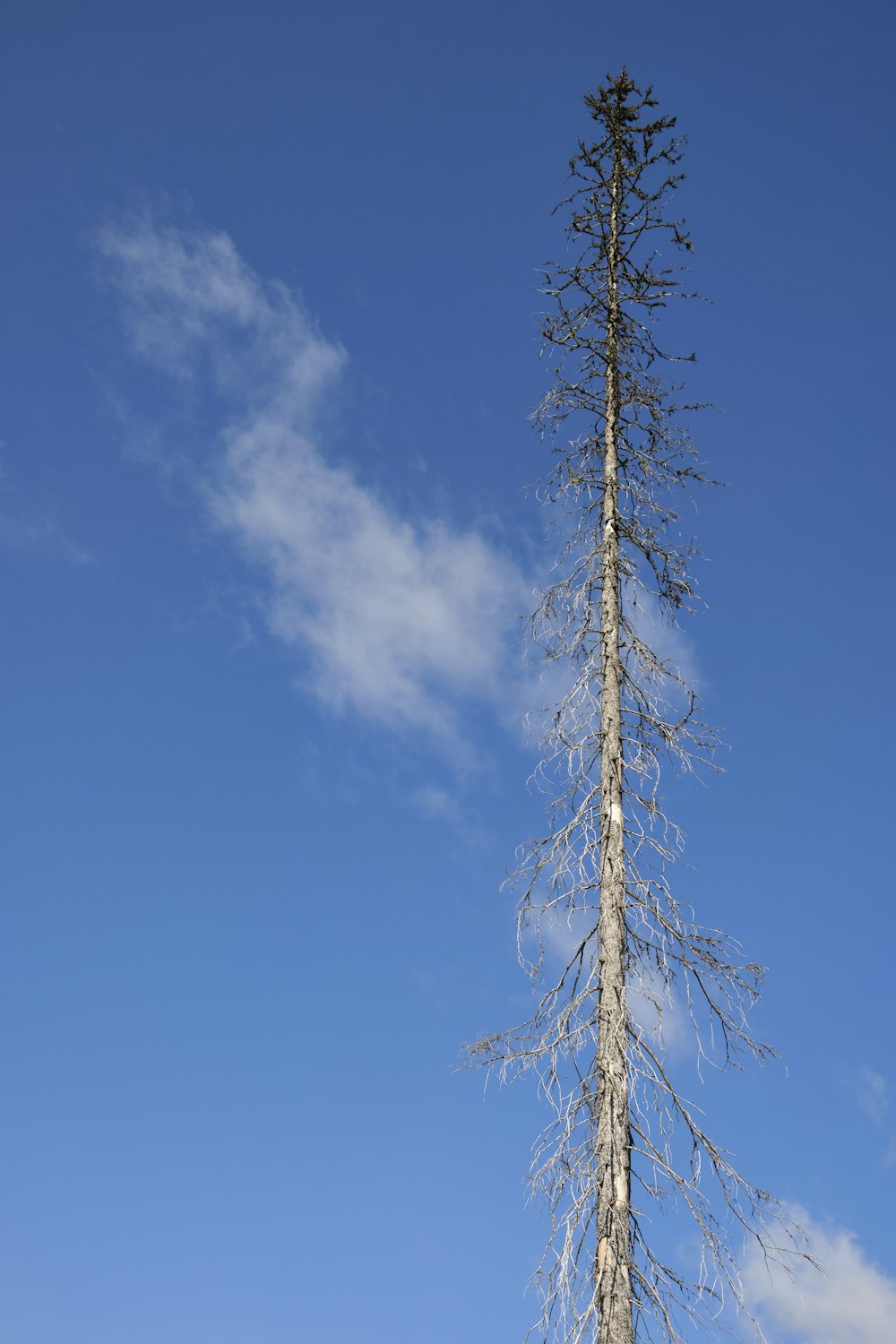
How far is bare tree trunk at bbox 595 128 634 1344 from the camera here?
7.82 metres

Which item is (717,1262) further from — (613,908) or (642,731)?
(642,731)

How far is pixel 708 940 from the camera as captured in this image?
9164 mm

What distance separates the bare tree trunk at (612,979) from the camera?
7.82 meters

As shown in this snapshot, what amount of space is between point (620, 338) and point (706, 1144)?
7641mm

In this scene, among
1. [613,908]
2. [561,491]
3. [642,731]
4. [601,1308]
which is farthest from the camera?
[561,491]

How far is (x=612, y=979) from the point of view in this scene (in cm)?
891

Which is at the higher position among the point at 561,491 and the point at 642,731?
the point at 561,491

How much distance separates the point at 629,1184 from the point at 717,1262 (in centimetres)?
78

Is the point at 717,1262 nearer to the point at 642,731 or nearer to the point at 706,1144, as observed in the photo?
the point at 706,1144

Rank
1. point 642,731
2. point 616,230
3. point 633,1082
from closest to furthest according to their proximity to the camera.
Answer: point 633,1082
point 642,731
point 616,230

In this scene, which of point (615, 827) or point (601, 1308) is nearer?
point (601, 1308)

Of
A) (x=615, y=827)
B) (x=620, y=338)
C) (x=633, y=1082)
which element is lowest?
(x=633, y=1082)

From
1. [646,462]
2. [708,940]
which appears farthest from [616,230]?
[708,940]

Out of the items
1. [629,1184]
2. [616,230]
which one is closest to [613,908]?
[629,1184]
